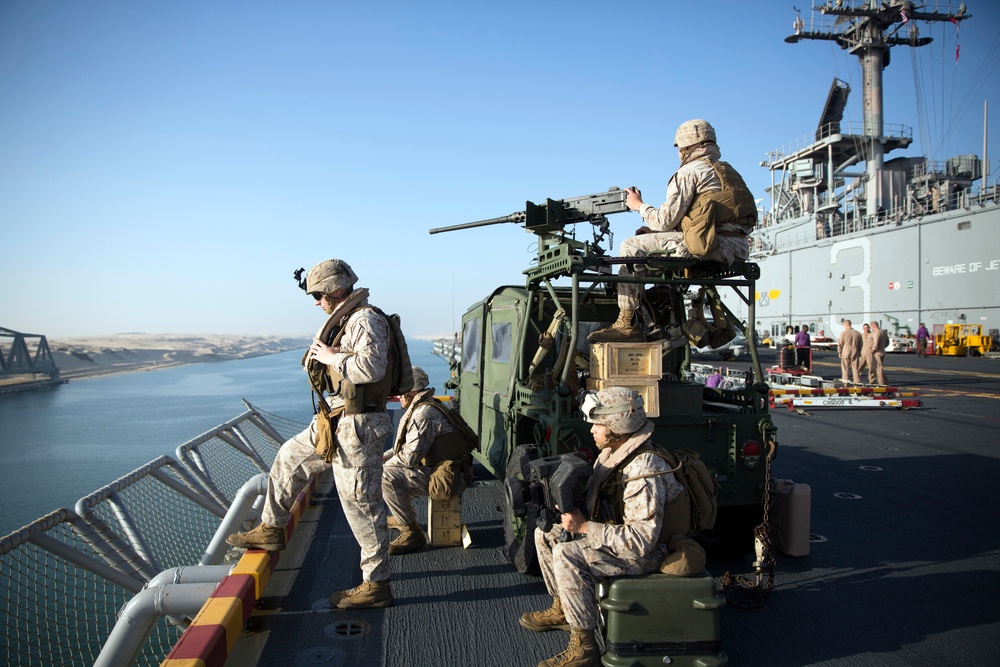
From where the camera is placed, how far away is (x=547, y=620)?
4004mm

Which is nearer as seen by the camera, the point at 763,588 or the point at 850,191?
the point at 763,588

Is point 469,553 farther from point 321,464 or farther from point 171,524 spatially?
point 171,524

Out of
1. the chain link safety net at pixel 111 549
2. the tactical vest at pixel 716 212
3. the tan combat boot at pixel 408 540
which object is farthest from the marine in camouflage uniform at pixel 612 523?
the chain link safety net at pixel 111 549

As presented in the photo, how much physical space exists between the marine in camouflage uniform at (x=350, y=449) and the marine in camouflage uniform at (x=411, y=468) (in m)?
0.96

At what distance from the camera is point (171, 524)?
18.2 feet

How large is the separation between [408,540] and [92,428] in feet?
40.3

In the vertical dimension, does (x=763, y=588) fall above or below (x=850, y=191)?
below

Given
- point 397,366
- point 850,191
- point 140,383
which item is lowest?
point 140,383

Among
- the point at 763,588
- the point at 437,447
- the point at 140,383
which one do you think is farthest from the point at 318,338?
the point at 140,383

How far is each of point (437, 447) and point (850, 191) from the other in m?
45.2

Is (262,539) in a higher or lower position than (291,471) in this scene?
lower

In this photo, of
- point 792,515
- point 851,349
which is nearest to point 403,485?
point 792,515

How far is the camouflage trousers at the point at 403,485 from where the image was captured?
5.55 metres

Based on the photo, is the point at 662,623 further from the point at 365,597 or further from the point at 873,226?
the point at 873,226
